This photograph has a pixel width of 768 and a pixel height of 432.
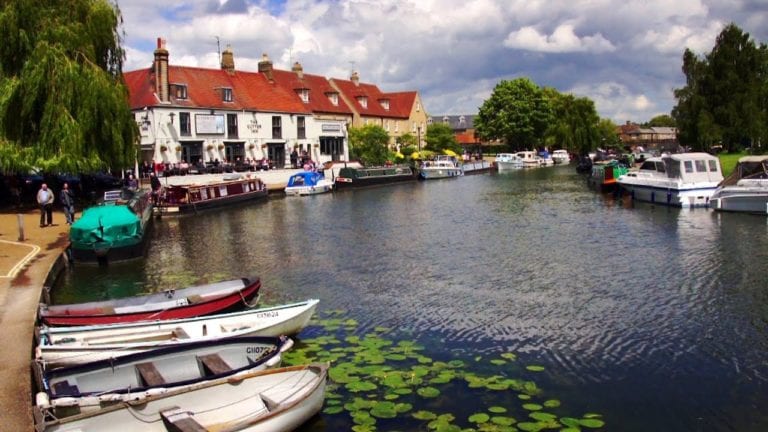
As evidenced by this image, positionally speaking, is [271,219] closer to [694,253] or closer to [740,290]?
[694,253]

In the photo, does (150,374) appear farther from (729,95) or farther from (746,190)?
(729,95)

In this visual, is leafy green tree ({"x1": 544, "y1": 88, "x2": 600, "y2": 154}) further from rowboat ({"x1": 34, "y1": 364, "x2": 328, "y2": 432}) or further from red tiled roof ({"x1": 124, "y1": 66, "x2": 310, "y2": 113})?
rowboat ({"x1": 34, "y1": 364, "x2": 328, "y2": 432})

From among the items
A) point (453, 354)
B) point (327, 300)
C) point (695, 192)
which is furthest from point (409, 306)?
point (695, 192)

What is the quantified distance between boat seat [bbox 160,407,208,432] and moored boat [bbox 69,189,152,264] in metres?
16.6

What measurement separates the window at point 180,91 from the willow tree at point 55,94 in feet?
75.6

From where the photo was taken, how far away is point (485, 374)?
12.5m

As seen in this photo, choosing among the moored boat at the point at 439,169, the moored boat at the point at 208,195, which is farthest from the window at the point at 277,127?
the moored boat at the point at 208,195

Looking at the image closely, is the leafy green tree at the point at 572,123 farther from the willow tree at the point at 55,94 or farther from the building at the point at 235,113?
the willow tree at the point at 55,94

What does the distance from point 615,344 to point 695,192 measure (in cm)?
2872

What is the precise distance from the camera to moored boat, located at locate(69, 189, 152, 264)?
2412 centimetres

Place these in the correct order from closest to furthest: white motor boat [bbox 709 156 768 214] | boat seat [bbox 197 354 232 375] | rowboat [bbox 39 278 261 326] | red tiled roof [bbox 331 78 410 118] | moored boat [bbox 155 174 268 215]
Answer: boat seat [bbox 197 354 232 375]
rowboat [bbox 39 278 261 326]
white motor boat [bbox 709 156 768 214]
moored boat [bbox 155 174 268 215]
red tiled roof [bbox 331 78 410 118]

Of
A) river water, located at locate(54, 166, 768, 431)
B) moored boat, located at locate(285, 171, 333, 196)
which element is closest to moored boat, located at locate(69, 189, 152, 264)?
river water, located at locate(54, 166, 768, 431)

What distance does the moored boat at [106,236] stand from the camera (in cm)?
2412

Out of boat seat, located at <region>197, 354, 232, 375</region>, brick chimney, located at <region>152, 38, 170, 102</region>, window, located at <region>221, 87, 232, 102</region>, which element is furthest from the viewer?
window, located at <region>221, 87, 232, 102</region>
